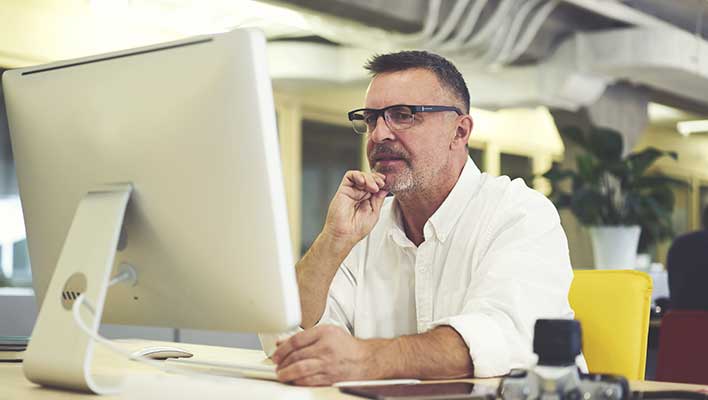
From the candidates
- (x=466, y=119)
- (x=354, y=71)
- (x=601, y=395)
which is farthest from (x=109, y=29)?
(x=601, y=395)

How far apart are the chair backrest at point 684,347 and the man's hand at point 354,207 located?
5.26 ft

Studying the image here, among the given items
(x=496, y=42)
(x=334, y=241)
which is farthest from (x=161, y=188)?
(x=496, y=42)

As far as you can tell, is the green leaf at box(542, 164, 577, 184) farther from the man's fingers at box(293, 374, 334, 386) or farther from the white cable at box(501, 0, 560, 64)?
the man's fingers at box(293, 374, 334, 386)

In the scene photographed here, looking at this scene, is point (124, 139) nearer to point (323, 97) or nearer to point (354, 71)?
point (354, 71)

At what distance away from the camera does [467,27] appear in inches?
248

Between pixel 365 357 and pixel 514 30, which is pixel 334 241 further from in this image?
pixel 514 30

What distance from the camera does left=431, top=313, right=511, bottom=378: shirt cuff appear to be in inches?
65.0

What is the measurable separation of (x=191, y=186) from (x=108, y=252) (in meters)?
0.18

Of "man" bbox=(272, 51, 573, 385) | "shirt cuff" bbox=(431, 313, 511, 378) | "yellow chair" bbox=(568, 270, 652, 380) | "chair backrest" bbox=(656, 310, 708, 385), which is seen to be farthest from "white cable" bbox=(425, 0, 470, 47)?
"shirt cuff" bbox=(431, 313, 511, 378)

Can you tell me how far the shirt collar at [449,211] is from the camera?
215 cm

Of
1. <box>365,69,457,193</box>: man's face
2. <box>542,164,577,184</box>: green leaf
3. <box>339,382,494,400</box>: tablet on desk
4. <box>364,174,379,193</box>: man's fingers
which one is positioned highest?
<box>365,69,457,193</box>: man's face

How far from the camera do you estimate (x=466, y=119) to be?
228cm

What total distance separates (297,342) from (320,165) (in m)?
7.38

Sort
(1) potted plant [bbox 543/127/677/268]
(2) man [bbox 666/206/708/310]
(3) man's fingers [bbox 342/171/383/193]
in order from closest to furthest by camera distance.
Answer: (3) man's fingers [bbox 342/171/383/193] < (2) man [bbox 666/206/708/310] < (1) potted plant [bbox 543/127/677/268]
